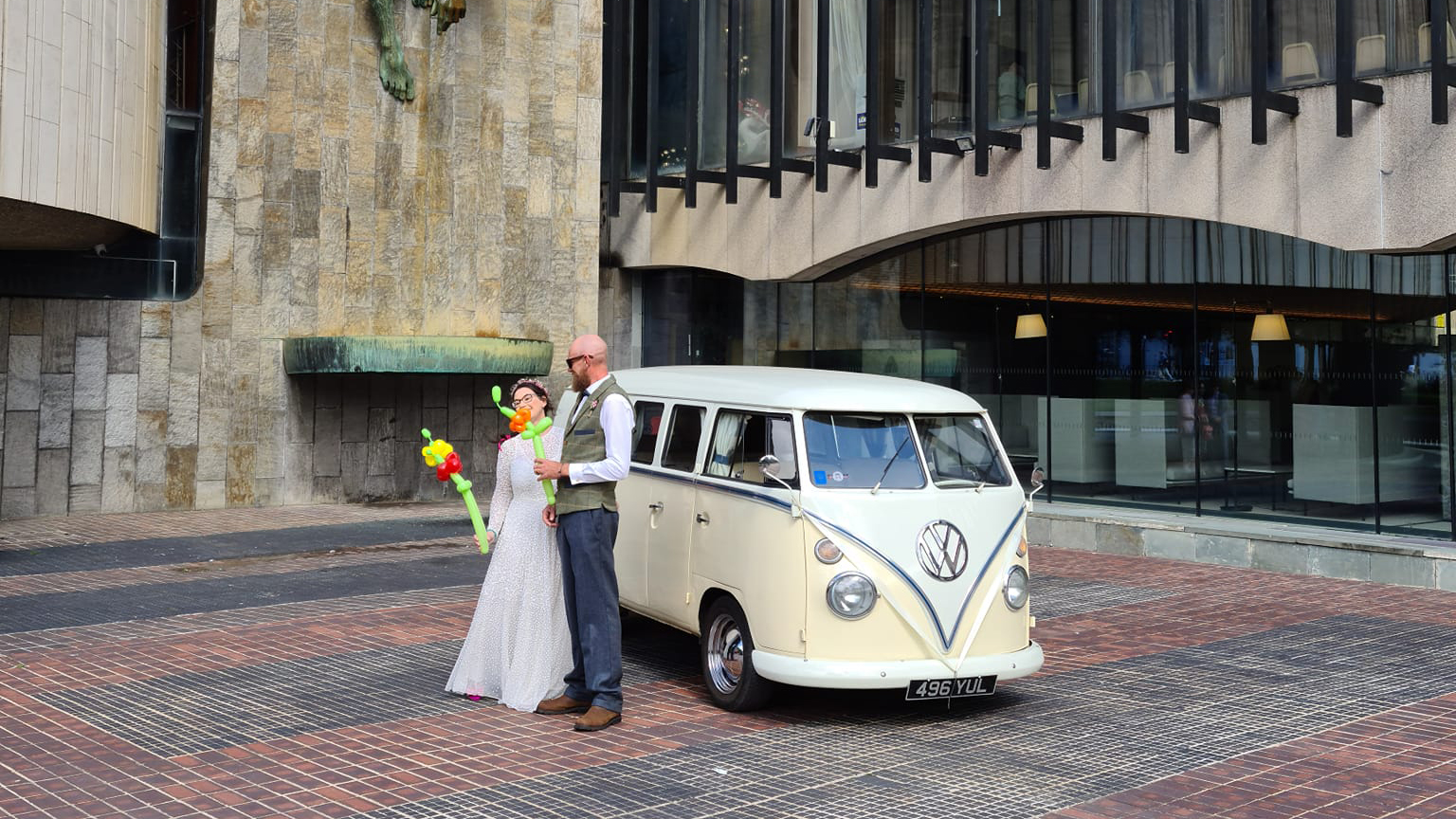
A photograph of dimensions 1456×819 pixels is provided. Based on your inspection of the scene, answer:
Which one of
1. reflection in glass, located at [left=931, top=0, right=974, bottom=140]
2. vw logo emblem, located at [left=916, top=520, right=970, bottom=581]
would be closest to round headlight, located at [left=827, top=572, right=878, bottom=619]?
vw logo emblem, located at [left=916, top=520, right=970, bottom=581]

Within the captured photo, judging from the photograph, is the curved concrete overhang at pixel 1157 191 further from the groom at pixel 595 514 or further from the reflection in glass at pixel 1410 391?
the groom at pixel 595 514

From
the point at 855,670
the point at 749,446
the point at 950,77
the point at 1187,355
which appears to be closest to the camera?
the point at 855,670

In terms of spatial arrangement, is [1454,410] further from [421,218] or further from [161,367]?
[161,367]

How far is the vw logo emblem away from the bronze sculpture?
614 inches

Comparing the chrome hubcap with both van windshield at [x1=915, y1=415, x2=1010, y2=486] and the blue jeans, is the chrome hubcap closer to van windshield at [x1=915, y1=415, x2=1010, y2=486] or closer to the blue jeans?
the blue jeans

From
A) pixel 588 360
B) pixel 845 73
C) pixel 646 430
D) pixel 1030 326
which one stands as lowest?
pixel 646 430

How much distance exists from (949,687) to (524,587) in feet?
7.99

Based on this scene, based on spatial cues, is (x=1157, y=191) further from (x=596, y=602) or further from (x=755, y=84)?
(x=596, y=602)

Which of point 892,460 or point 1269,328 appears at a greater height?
point 1269,328

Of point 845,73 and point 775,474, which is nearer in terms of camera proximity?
point 775,474

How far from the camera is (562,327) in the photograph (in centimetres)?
2267

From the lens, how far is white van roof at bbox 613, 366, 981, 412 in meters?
7.98

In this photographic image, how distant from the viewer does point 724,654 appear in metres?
8.09

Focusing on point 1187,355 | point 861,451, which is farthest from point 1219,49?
point 861,451
